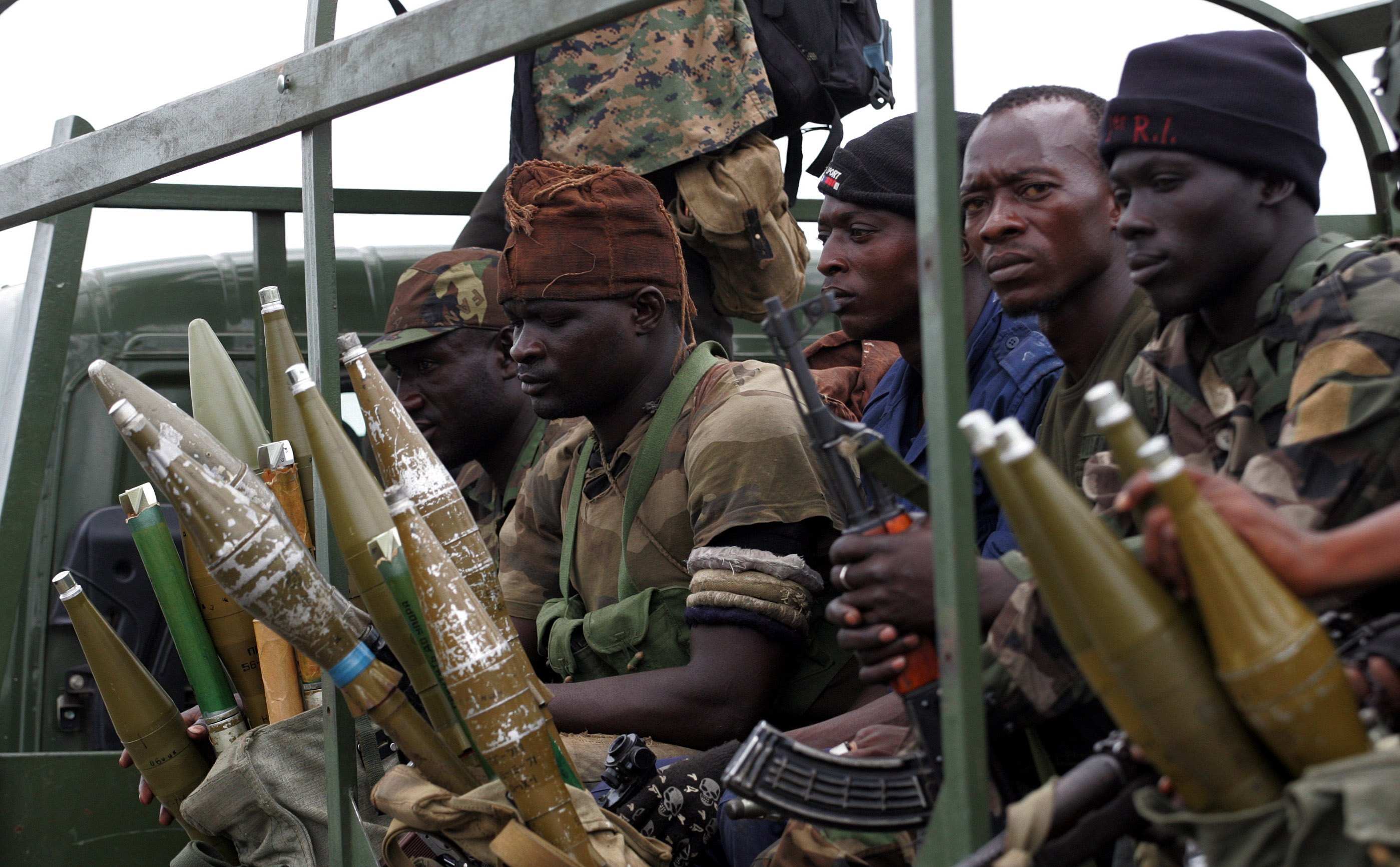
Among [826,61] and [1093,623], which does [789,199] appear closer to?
[826,61]

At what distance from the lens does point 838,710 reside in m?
2.52

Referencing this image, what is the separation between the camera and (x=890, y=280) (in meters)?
2.81

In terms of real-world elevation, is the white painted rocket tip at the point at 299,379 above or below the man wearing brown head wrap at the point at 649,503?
above

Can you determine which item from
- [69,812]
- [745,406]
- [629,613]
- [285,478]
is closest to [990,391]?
[745,406]

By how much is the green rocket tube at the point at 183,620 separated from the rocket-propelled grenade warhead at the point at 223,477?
0.08ft

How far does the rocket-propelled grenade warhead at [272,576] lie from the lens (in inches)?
74.2

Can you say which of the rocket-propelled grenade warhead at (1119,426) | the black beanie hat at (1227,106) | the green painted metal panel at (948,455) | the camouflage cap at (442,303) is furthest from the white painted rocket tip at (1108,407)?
the camouflage cap at (442,303)

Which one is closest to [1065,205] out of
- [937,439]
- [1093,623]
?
[937,439]

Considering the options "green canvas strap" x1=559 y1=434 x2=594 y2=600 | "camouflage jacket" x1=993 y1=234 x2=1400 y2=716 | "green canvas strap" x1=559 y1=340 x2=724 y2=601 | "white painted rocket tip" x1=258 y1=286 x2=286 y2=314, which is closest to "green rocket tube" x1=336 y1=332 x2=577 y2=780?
"white painted rocket tip" x1=258 y1=286 x2=286 y2=314

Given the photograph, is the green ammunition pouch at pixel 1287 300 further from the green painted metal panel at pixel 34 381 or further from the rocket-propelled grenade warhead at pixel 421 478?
the green painted metal panel at pixel 34 381

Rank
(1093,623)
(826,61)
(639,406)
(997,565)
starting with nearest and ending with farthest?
(1093,623) → (997,565) → (639,406) → (826,61)

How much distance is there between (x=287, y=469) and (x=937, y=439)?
1452mm

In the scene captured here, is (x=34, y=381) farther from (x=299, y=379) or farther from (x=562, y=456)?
(x=299, y=379)

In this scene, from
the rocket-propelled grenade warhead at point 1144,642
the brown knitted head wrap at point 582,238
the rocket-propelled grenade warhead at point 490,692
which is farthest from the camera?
the brown knitted head wrap at point 582,238
